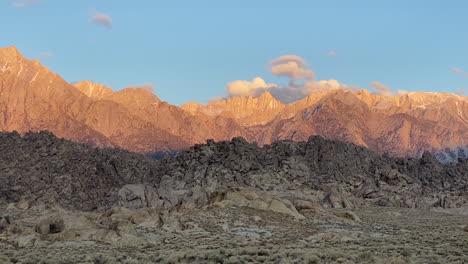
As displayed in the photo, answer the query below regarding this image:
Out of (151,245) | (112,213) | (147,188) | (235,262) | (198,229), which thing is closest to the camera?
(235,262)

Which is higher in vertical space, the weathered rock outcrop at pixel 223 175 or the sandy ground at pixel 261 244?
the weathered rock outcrop at pixel 223 175

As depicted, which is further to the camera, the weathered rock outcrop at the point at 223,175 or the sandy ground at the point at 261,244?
the weathered rock outcrop at the point at 223,175

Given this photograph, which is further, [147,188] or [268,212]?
[147,188]

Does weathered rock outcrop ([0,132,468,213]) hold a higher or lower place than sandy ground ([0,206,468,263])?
higher

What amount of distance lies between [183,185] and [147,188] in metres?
9.32

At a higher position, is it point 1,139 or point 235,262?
point 1,139

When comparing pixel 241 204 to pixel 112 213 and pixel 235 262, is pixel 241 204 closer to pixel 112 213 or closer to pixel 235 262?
pixel 112 213

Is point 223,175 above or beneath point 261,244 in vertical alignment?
above

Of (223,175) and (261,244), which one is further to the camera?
(223,175)

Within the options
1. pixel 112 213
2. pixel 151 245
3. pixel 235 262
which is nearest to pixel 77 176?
pixel 112 213

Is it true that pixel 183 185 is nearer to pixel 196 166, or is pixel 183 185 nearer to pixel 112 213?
pixel 196 166

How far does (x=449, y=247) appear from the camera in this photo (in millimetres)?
32531

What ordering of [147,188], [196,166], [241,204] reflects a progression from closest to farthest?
1. [241,204]
2. [147,188]
3. [196,166]

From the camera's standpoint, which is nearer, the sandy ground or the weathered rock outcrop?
the sandy ground
